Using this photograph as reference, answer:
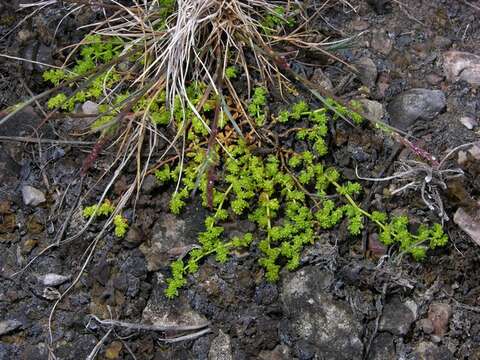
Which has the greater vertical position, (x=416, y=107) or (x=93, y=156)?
(x=93, y=156)

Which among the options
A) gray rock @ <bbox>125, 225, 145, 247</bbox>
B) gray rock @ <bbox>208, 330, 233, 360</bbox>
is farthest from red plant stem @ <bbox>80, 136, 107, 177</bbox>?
gray rock @ <bbox>208, 330, 233, 360</bbox>

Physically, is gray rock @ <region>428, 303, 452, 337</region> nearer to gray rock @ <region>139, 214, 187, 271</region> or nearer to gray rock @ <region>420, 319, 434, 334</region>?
gray rock @ <region>420, 319, 434, 334</region>

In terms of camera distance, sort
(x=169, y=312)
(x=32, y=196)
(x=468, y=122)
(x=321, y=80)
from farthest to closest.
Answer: (x=321, y=80)
(x=468, y=122)
(x=32, y=196)
(x=169, y=312)

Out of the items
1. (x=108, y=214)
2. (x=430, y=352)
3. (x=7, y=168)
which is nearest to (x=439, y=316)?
(x=430, y=352)


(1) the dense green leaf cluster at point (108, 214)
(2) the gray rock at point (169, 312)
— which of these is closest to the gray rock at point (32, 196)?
(1) the dense green leaf cluster at point (108, 214)

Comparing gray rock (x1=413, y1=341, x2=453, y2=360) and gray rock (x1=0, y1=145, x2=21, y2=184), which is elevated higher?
gray rock (x1=0, y1=145, x2=21, y2=184)

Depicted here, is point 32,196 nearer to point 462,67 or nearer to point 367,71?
point 367,71

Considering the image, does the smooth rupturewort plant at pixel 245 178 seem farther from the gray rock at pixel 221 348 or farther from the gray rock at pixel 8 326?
the gray rock at pixel 8 326
